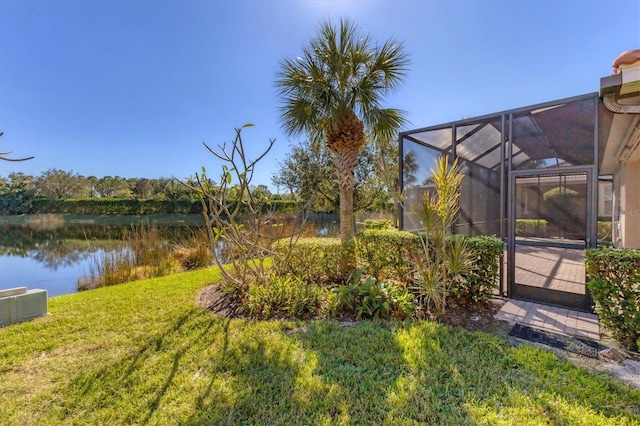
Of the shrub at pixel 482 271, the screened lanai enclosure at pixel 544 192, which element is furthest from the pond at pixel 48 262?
the screened lanai enclosure at pixel 544 192

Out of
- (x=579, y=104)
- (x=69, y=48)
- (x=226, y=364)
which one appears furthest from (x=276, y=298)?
(x=69, y=48)

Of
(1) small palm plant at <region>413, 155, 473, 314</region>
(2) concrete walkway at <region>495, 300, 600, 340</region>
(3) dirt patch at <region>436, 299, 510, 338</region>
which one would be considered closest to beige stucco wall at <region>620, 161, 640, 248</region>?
(2) concrete walkway at <region>495, 300, 600, 340</region>

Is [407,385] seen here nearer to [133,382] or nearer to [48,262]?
[133,382]

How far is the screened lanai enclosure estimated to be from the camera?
416 centimetres

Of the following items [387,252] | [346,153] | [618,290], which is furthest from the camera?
[346,153]

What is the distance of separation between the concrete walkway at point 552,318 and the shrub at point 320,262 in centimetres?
274

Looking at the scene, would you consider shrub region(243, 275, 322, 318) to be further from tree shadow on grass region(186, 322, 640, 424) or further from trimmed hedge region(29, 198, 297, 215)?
trimmed hedge region(29, 198, 297, 215)

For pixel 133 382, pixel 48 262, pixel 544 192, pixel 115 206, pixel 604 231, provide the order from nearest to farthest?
pixel 133 382 < pixel 604 231 < pixel 544 192 < pixel 48 262 < pixel 115 206

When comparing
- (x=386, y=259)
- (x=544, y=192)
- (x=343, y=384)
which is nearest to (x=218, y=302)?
(x=343, y=384)

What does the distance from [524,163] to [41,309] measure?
26.9ft

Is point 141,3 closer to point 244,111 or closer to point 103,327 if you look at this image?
point 244,111

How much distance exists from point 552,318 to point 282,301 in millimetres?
3974

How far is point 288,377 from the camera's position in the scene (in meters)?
2.55

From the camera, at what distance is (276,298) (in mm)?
4359
